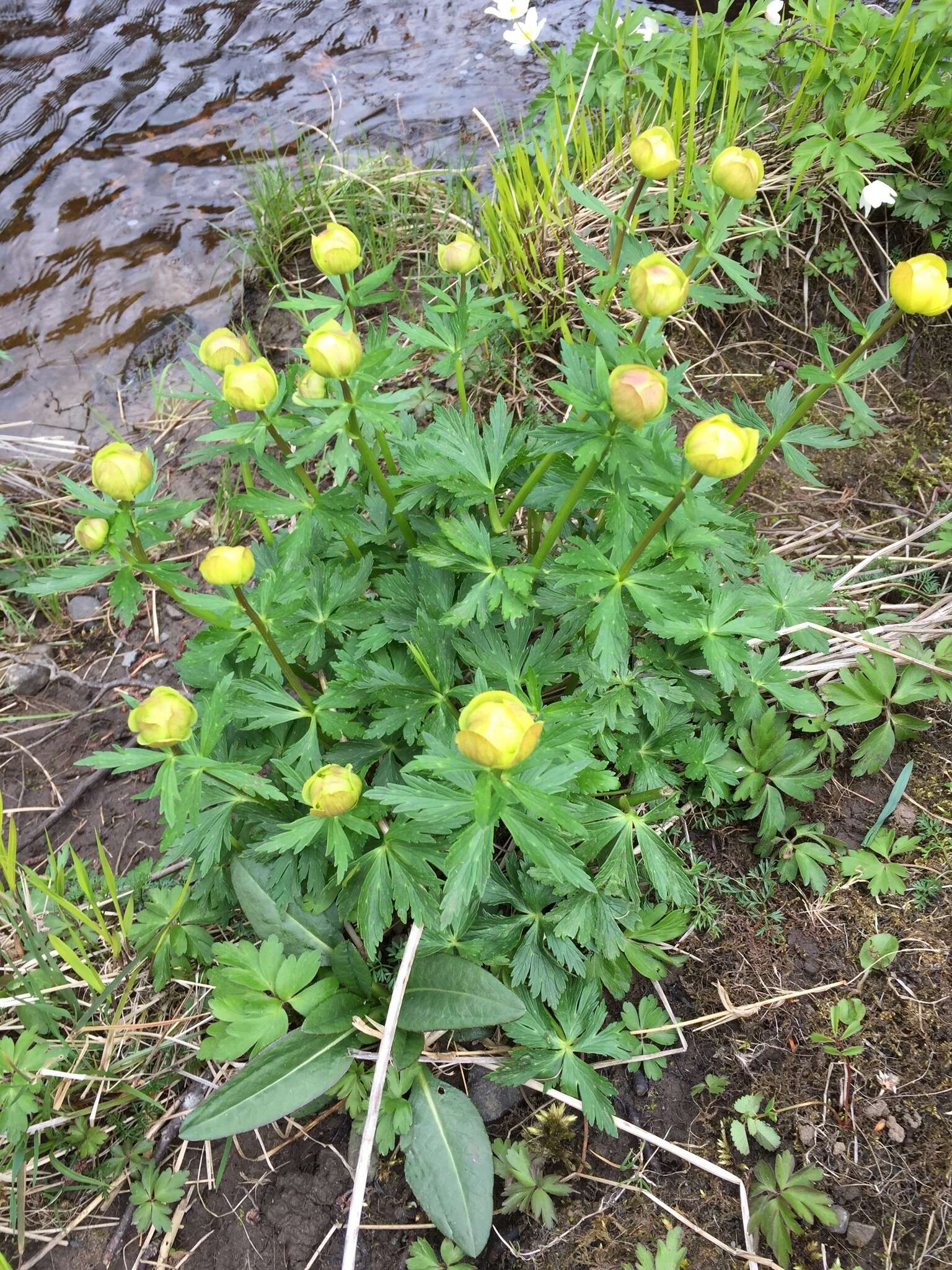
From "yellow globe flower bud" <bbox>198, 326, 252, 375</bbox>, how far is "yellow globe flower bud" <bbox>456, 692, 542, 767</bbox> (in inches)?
39.6

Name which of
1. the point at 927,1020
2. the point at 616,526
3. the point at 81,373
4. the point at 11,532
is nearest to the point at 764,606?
the point at 616,526

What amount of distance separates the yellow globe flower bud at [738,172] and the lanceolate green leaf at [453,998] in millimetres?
1716

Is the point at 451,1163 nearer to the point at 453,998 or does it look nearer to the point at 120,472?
the point at 453,998

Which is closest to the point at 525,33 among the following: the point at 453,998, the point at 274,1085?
the point at 453,998

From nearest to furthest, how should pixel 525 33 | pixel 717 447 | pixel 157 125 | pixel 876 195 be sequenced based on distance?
pixel 717 447
pixel 876 195
pixel 525 33
pixel 157 125

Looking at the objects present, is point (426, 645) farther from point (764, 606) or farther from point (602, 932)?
point (764, 606)

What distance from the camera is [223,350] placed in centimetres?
176

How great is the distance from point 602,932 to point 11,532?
280cm

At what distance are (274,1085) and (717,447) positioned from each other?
5.17ft

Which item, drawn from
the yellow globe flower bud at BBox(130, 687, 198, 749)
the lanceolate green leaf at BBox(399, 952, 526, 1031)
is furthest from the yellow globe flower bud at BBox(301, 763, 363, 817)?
the lanceolate green leaf at BBox(399, 952, 526, 1031)

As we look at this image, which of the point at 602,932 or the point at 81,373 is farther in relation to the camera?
the point at 81,373

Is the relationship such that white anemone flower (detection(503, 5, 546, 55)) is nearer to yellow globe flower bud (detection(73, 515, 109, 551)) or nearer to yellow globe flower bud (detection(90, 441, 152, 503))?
yellow globe flower bud (detection(90, 441, 152, 503))

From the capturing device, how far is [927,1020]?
1.80 metres

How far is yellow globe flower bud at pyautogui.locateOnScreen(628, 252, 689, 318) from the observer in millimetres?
1486
